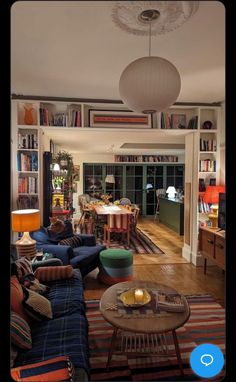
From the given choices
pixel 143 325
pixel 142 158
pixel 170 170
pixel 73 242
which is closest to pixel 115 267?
pixel 73 242

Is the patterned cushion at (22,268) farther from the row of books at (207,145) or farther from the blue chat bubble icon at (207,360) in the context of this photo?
the row of books at (207,145)

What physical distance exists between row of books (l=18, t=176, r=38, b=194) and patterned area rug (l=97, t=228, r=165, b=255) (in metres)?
2.25

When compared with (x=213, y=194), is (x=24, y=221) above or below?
below

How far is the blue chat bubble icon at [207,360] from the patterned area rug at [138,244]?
408 centimetres

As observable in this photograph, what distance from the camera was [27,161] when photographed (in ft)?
13.3

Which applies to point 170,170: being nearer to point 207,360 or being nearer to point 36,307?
point 36,307

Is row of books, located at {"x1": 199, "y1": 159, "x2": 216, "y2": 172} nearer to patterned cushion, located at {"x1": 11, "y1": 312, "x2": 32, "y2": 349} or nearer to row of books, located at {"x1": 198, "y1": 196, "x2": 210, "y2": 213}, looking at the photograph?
row of books, located at {"x1": 198, "y1": 196, "x2": 210, "y2": 213}

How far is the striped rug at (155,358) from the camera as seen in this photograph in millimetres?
1875

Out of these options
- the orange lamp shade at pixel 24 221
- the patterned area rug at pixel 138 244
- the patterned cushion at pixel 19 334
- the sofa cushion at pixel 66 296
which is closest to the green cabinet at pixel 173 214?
the patterned area rug at pixel 138 244

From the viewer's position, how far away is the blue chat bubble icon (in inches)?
39.1

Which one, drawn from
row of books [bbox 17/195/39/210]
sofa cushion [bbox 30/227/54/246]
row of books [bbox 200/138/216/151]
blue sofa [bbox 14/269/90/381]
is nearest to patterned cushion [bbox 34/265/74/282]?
blue sofa [bbox 14/269/90/381]

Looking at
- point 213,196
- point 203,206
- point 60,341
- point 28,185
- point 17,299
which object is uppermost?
point 28,185

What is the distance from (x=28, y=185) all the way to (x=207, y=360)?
355 centimetres

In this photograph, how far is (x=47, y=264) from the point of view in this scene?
9.39 feet
